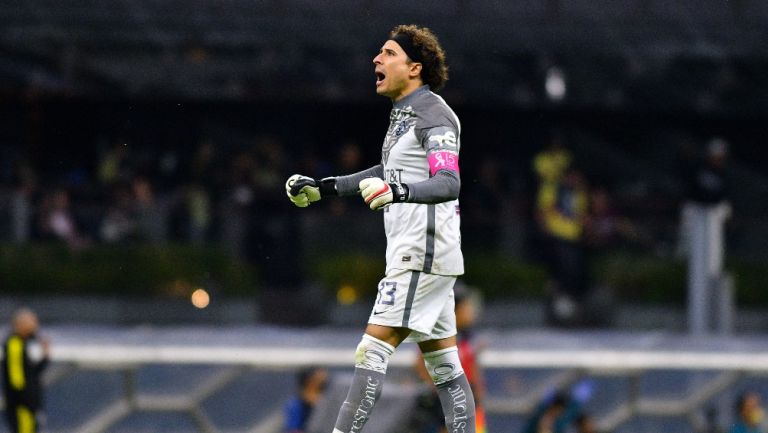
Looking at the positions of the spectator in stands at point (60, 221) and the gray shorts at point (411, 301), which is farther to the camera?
the spectator in stands at point (60, 221)

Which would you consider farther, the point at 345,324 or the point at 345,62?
the point at 345,62

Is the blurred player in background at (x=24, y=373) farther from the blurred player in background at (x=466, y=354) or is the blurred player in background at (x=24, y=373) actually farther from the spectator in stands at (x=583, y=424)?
the spectator in stands at (x=583, y=424)

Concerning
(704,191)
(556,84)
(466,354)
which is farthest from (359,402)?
(556,84)

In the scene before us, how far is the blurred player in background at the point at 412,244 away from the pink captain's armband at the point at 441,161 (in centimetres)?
2

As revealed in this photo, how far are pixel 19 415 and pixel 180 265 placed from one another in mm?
4925

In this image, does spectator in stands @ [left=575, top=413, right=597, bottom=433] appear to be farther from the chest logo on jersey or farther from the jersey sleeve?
the chest logo on jersey


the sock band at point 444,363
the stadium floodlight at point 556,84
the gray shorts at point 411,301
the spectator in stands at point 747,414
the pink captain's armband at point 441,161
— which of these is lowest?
Answer: the spectator in stands at point 747,414

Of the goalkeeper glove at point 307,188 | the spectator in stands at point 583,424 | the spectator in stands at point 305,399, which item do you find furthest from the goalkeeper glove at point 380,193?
the spectator in stands at point 583,424

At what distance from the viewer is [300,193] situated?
7105 mm

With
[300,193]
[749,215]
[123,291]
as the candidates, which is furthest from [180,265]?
[300,193]

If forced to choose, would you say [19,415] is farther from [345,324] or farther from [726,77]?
[726,77]

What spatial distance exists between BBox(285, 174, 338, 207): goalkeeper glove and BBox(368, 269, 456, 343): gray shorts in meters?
0.46

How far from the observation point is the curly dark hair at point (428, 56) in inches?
284

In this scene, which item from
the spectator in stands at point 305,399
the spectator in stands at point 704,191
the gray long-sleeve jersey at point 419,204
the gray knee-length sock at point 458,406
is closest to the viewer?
the gray long-sleeve jersey at point 419,204
